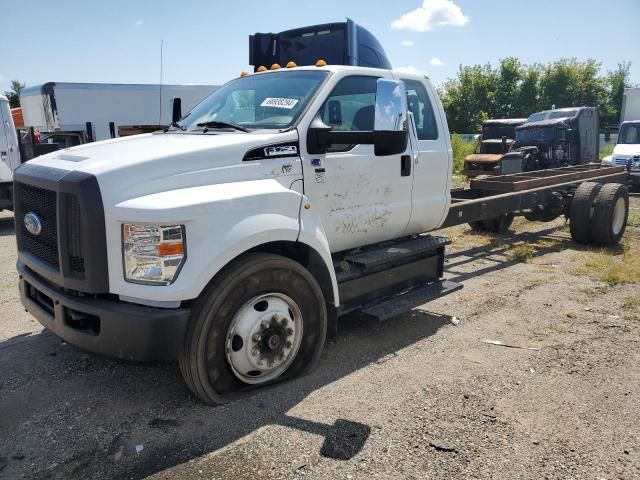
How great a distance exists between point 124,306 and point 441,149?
10.4ft

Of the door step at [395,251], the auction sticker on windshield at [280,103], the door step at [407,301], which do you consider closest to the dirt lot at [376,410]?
the door step at [407,301]

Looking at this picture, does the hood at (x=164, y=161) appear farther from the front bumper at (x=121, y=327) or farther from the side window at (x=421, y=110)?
the side window at (x=421, y=110)

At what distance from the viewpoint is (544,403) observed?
136 inches

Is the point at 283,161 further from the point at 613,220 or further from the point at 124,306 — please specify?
the point at 613,220

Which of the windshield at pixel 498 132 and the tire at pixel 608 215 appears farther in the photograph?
the windshield at pixel 498 132

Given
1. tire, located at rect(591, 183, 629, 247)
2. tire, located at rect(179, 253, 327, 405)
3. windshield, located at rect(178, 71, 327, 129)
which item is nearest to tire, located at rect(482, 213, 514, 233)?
tire, located at rect(591, 183, 629, 247)

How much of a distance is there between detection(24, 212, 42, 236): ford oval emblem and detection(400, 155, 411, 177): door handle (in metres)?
2.73

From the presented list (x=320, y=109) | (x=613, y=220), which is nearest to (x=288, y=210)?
(x=320, y=109)

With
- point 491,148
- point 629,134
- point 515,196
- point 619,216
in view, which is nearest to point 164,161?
point 515,196

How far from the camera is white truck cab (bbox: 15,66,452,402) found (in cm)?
295

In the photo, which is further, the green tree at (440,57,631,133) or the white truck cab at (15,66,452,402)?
the green tree at (440,57,631,133)

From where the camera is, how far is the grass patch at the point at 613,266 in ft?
20.1

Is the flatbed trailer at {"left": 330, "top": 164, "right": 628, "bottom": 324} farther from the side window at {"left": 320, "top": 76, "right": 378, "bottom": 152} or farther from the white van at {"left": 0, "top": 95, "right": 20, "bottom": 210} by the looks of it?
the white van at {"left": 0, "top": 95, "right": 20, "bottom": 210}

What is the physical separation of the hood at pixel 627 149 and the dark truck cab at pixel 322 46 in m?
11.9
